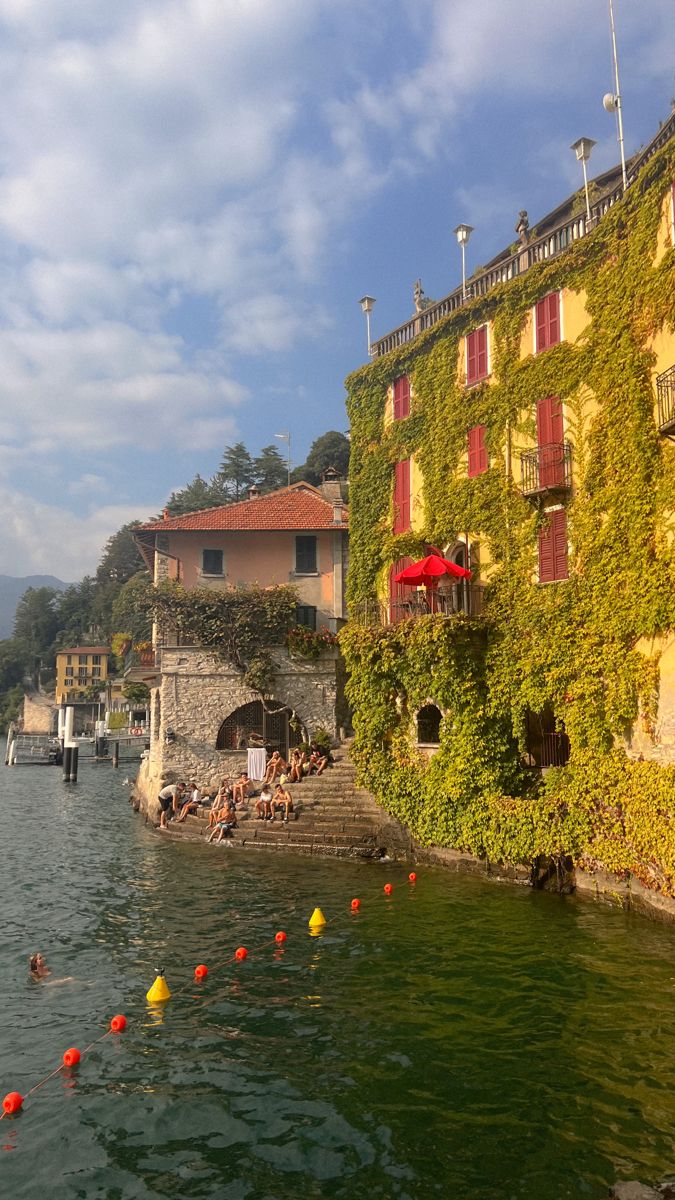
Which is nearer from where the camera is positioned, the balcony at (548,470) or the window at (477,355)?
the balcony at (548,470)

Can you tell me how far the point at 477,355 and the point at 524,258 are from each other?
10.0 feet

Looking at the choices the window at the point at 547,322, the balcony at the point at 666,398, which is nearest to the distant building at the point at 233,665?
the window at the point at 547,322

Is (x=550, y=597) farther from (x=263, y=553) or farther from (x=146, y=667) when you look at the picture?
(x=146, y=667)

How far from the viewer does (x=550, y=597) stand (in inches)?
819

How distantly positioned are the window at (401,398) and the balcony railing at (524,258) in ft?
4.73

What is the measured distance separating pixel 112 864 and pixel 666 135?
2459 centimetres

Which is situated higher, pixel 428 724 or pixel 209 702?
pixel 209 702

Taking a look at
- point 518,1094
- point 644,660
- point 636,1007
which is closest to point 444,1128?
point 518,1094

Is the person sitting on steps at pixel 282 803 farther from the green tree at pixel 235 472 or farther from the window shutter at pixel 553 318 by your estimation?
the green tree at pixel 235 472

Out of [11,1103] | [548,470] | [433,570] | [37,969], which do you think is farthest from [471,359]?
[11,1103]

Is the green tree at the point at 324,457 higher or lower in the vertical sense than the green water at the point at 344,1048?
higher

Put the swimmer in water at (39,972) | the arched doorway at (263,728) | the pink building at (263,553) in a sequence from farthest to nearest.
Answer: the pink building at (263,553) < the arched doorway at (263,728) < the swimmer in water at (39,972)

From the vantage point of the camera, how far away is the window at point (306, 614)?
116 ft

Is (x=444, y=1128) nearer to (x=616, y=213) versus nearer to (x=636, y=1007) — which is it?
(x=636, y=1007)
